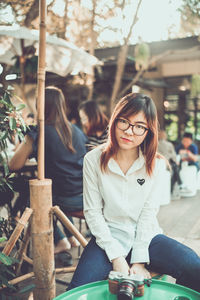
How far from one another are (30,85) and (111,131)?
10038 mm

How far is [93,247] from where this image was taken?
1898mm

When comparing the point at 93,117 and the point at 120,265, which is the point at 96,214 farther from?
the point at 93,117

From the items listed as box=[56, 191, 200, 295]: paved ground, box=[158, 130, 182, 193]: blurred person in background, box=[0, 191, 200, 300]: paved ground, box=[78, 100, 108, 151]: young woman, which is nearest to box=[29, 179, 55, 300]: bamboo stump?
box=[0, 191, 200, 300]: paved ground

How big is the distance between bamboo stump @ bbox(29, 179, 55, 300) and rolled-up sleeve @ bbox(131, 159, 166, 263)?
1.94 feet

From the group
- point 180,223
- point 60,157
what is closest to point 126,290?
point 60,157

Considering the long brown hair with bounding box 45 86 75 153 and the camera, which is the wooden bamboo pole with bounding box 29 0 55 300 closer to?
the long brown hair with bounding box 45 86 75 153

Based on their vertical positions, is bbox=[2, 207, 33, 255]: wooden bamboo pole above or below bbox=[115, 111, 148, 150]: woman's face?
below

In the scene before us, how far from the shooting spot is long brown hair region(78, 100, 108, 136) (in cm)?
393

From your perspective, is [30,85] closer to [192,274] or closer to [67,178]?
[67,178]

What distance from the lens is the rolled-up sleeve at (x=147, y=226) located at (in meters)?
1.83

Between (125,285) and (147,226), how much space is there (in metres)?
0.63

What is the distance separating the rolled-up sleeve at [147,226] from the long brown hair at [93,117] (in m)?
1.95

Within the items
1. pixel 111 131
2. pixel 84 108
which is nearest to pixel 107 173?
pixel 111 131

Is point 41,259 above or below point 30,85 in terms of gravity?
below
